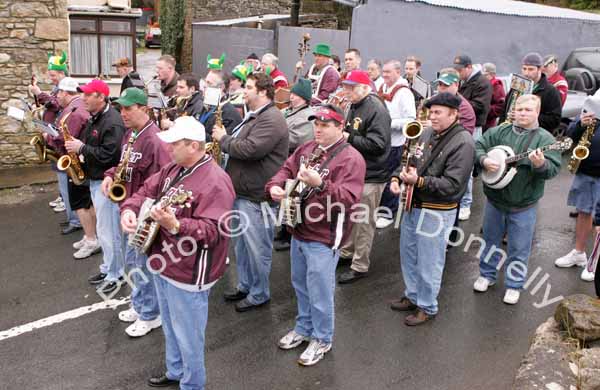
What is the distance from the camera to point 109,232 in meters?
6.55

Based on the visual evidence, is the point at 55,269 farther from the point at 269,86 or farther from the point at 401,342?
the point at 401,342

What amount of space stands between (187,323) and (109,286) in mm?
2543

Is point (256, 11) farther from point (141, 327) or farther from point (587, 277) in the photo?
point (141, 327)

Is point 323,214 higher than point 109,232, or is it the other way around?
point 323,214

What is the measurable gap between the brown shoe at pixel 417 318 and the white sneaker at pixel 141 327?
238cm

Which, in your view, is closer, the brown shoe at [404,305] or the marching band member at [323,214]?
the marching band member at [323,214]

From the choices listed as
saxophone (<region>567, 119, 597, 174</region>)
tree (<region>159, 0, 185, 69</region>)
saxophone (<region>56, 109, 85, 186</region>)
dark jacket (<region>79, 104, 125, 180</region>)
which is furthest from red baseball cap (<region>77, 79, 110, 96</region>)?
tree (<region>159, 0, 185, 69</region>)

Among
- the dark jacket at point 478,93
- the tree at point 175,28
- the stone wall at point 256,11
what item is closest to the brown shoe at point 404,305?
the dark jacket at point 478,93

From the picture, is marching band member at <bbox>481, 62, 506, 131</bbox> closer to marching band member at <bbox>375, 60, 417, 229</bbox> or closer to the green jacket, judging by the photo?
marching band member at <bbox>375, 60, 417, 229</bbox>

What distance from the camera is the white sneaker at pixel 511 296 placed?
627cm

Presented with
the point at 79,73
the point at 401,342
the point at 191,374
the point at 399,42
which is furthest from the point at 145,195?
the point at 399,42

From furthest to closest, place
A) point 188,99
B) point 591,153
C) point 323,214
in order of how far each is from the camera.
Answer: point 188,99, point 591,153, point 323,214

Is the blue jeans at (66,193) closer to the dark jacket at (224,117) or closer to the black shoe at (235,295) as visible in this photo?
the dark jacket at (224,117)

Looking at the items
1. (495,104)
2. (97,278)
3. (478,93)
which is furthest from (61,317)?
(495,104)
